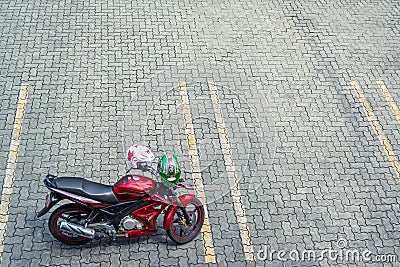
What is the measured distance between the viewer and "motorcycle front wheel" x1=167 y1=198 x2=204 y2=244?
300 inches

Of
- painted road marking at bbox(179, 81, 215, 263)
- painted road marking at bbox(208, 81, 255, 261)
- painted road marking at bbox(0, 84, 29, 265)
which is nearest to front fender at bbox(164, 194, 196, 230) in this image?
painted road marking at bbox(179, 81, 215, 263)

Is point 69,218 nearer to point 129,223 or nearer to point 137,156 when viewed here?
point 129,223

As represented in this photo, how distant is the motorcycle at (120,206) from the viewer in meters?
7.05

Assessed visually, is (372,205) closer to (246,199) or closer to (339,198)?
(339,198)

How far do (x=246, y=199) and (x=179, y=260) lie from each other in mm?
1568

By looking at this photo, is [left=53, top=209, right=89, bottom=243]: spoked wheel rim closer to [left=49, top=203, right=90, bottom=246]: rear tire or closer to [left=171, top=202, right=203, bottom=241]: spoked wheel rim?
[left=49, top=203, right=90, bottom=246]: rear tire

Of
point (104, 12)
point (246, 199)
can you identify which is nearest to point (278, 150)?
point (246, 199)

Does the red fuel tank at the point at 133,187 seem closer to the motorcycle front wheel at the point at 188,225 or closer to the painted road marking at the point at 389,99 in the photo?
the motorcycle front wheel at the point at 188,225

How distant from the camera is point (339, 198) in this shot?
866cm

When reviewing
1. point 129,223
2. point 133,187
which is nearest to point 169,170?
point 133,187

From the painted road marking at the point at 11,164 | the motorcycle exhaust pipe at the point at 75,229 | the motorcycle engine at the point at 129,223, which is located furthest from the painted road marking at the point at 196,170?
the painted road marking at the point at 11,164

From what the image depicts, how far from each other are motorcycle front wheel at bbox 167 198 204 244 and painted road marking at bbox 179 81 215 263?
234 millimetres

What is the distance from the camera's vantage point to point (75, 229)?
725cm

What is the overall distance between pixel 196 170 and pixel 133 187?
1.94 metres
